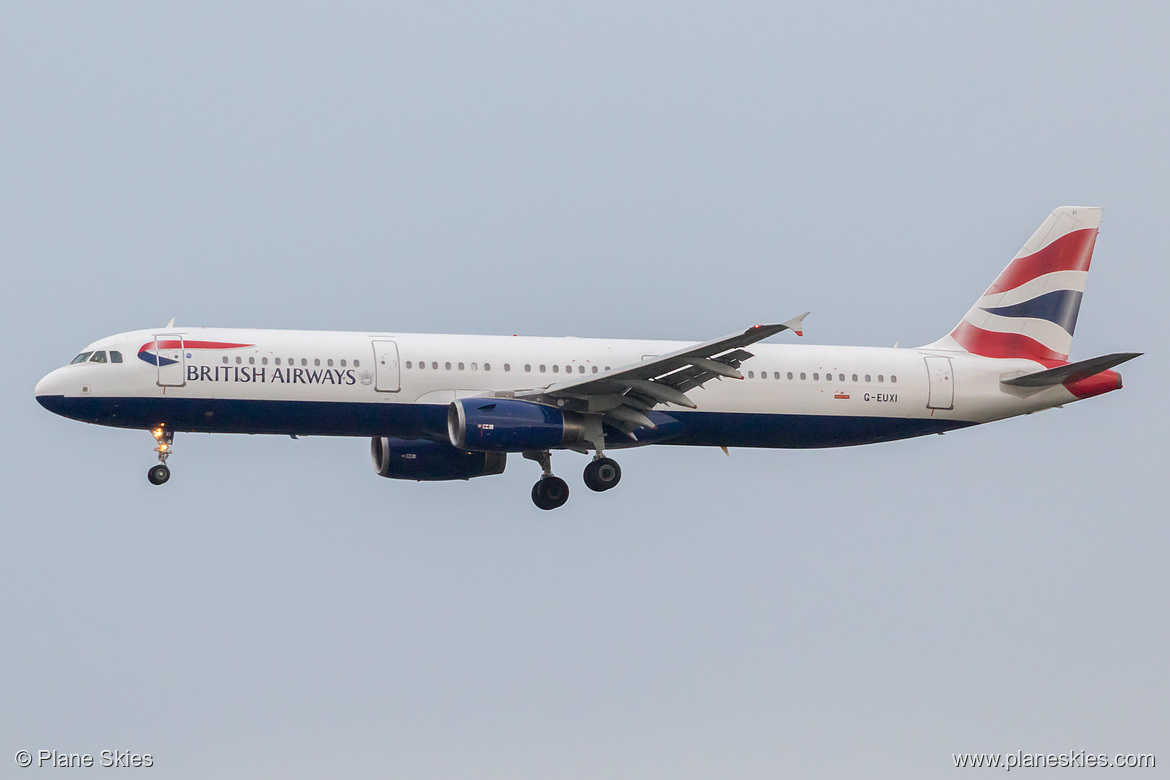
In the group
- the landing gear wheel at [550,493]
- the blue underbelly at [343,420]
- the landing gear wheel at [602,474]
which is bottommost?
the landing gear wheel at [550,493]

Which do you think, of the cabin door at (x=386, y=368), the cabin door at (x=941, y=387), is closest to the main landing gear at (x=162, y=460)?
the cabin door at (x=386, y=368)

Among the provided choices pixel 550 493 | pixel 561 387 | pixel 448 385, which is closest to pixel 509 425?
pixel 561 387

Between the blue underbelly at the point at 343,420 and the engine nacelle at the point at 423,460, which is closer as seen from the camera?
the blue underbelly at the point at 343,420

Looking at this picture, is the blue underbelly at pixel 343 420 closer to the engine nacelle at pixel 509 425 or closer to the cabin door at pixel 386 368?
the cabin door at pixel 386 368

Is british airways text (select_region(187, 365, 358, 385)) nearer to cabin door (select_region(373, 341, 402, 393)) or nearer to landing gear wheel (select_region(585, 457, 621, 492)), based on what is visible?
cabin door (select_region(373, 341, 402, 393))

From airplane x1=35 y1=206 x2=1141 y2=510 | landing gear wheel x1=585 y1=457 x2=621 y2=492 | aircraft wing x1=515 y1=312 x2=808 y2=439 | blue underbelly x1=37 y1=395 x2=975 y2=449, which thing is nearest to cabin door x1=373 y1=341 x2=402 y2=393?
airplane x1=35 y1=206 x2=1141 y2=510

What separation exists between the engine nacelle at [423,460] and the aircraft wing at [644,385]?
16.9 ft

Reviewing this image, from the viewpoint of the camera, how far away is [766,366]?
43.3 meters

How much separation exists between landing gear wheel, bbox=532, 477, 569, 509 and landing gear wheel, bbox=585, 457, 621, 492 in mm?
1818

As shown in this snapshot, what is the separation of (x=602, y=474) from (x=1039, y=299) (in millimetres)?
14459

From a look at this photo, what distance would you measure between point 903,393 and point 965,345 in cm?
336

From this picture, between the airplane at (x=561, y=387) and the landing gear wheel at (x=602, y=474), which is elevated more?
the airplane at (x=561, y=387)

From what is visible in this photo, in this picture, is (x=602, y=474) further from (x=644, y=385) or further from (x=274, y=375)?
(x=274, y=375)

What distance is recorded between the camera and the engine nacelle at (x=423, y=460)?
148 feet
